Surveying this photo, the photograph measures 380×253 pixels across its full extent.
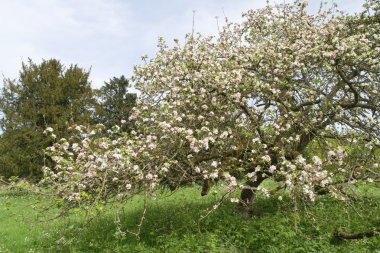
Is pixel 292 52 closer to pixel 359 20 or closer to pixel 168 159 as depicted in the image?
pixel 359 20

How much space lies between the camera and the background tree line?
29.5 m

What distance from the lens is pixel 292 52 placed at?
442 inches

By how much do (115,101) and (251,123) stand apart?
30606 millimetres

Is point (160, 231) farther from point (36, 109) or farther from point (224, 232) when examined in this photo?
point (36, 109)

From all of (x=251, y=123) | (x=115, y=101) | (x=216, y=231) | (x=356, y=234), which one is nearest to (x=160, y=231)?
(x=216, y=231)

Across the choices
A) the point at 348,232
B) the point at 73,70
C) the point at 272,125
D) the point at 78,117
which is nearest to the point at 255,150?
the point at 272,125

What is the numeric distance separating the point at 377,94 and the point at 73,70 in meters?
28.3

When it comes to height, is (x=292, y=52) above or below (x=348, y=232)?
above

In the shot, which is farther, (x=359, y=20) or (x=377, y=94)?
(x=359, y=20)

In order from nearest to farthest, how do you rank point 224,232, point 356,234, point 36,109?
point 356,234
point 224,232
point 36,109

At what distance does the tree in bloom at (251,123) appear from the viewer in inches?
349

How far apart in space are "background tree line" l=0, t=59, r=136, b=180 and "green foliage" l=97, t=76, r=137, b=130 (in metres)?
4.31

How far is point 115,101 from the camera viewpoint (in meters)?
39.6

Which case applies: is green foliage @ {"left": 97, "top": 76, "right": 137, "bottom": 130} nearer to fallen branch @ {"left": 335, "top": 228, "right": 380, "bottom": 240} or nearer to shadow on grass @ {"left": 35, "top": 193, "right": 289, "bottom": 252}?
shadow on grass @ {"left": 35, "top": 193, "right": 289, "bottom": 252}
